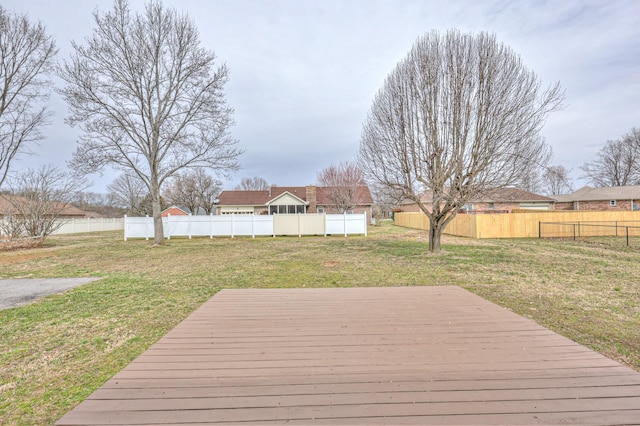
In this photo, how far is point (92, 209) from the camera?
55.6 meters

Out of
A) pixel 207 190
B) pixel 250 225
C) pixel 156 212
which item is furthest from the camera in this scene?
pixel 207 190

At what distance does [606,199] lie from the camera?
101ft

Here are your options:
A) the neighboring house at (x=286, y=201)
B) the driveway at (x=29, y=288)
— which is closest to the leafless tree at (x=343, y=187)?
the neighboring house at (x=286, y=201)

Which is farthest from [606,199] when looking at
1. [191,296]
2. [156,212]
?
[156,212]

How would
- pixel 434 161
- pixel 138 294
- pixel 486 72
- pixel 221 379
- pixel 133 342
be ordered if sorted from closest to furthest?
pixel 221 379 < pixel 133 342 < pixel 138 294 < pixel 486 72 < pixel 434 161

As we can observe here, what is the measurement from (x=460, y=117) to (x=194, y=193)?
4142 centimetres

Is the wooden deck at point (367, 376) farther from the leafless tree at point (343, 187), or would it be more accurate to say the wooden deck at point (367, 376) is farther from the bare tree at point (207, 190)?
the bare tree at point (207, 190)

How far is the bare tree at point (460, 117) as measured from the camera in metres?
9.73

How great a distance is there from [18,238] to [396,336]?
21.3 metres

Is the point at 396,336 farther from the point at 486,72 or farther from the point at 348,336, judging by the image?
the point at 486,72

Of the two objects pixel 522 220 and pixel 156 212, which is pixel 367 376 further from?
pixel 522 220

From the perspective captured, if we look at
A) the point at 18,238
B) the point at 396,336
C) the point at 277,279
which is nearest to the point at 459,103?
the point at 277,279

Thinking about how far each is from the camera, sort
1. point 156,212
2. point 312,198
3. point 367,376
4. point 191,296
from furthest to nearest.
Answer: point 312,198
point 156,212
point 191,296
point 367,376

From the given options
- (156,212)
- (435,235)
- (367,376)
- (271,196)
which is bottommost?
(367,376)
